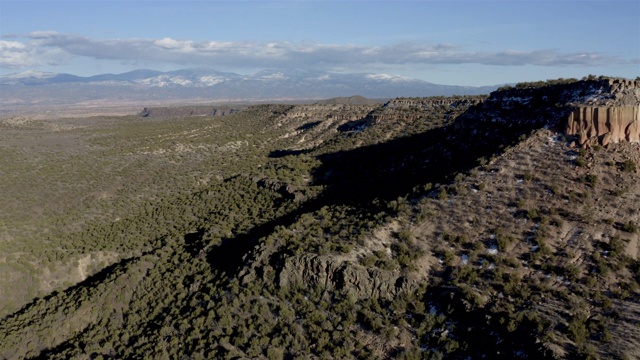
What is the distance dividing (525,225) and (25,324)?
87.8ft

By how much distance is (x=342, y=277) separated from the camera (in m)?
20.4

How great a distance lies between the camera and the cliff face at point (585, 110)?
22.8m

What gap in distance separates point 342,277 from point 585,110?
1600 centimetres

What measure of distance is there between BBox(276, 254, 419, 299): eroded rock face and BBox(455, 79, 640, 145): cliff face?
13204 millimetres

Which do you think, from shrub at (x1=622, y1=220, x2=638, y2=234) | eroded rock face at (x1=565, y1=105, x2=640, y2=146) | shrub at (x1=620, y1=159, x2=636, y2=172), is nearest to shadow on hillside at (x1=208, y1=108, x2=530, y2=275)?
eroded rock face at (x1=565, y1=105, x2=640, y2=146)

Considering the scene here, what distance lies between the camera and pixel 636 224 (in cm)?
1964

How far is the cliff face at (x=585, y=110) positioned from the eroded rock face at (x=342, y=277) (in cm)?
1320

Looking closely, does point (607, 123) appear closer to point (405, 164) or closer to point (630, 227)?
point (630, 227)

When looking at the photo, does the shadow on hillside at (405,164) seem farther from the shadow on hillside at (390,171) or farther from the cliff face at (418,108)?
the cliff face at (418,108)

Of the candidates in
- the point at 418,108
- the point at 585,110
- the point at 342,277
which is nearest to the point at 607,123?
the point at 585,110

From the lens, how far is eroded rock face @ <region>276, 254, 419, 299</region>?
65.5 feet

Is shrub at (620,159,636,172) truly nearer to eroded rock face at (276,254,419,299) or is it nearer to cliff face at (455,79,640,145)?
cliff face at (455,79,640,145)

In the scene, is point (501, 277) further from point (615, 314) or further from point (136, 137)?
point (136, 137)

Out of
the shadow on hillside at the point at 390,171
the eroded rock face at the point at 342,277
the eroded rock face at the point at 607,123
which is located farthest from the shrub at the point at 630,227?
the eroded rock face at the point at 342,277
